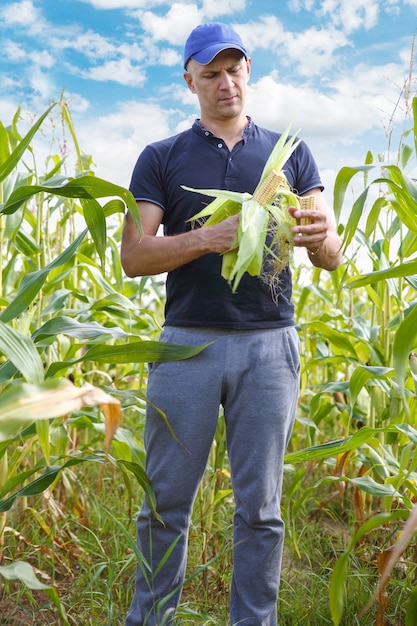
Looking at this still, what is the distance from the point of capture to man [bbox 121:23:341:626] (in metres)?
2.21

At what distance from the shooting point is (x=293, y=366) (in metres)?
2.29

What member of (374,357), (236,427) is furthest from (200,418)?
(374,357)

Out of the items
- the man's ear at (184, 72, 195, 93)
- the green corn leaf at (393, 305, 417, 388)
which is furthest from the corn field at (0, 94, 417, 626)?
the man's ear at (184, 72, 195, 93)

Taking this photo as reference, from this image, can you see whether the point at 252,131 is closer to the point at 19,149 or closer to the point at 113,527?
the point at 19,149

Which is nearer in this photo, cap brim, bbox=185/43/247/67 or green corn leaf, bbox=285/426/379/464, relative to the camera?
green corn leaf, bbox=285/426/379/464

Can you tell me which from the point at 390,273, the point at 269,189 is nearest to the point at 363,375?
the point at 390,273

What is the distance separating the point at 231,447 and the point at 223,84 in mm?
1206

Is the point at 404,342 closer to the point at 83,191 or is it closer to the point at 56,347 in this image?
the point at 83,191

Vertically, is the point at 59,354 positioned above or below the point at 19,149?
below

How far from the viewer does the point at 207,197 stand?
2.26 metres

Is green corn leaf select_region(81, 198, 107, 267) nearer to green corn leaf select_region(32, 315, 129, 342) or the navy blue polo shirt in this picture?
green corn leaf select_region(32, 315, 129, 342)

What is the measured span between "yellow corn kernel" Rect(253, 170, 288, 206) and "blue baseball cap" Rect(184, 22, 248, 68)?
544 millimetres

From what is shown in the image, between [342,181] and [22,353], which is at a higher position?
[342,181]

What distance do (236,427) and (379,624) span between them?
2.37 ft
